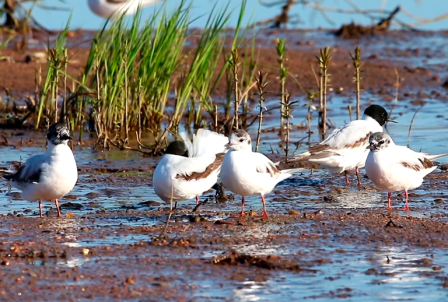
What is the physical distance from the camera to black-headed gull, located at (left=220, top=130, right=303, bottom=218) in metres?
6.91

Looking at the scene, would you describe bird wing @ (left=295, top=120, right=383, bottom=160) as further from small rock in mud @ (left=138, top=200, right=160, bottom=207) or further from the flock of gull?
small rock in mud @ (left=138, top=200, right=160, bottom=207)

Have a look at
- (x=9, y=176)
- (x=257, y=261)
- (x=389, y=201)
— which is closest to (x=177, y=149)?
(x=9, y=176)

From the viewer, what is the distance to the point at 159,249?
236 inches

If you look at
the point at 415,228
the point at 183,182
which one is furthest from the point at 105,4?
the point at 415,228

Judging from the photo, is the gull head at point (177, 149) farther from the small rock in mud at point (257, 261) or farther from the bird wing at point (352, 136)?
the small rock in mud at point (257, 261)

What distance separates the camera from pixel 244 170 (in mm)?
6910

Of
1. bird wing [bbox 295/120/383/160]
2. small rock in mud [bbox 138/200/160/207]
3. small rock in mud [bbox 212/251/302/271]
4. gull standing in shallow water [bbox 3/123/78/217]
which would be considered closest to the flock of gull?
gull standing in shallow water [bbox 3/123/78/217]

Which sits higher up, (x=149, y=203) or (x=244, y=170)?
(x=244, y=170)

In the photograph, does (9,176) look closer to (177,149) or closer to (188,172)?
(177,149)

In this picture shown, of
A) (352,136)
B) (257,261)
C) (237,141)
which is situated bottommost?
(257,261)

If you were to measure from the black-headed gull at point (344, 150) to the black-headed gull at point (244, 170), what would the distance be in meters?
1.22

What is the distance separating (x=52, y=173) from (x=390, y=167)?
8.48 ft

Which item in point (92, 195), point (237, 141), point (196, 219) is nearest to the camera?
point (196, 219)

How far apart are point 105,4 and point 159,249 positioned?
32.7ft
